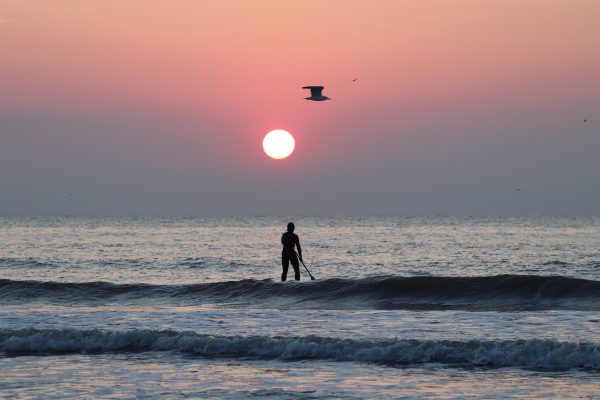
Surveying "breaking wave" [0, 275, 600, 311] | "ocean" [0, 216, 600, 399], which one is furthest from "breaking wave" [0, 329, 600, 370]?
"breaking wave" [0, 275, 600, 311]

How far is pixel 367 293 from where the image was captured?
24.8 meters

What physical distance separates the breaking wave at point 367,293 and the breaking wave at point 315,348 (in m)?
6.80

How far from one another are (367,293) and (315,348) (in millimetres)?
9620

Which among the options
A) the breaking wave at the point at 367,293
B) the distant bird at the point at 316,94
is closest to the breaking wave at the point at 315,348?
the breaking wave at the point at 367,293

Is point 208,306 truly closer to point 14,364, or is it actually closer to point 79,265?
point 14,364

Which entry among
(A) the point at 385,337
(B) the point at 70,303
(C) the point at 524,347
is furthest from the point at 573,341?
(B) the point at 70,303

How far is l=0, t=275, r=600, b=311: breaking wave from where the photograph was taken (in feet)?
75.7

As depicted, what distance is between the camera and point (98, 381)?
13.3 m

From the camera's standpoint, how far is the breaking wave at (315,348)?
14.5m

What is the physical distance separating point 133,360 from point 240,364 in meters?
1.89

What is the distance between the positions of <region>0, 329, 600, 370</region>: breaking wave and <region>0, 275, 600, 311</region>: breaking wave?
22.3 ft

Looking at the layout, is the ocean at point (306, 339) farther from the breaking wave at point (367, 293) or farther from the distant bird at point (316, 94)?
the distant bird at point (316, 94)

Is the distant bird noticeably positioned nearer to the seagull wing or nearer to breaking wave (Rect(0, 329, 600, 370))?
the seagull wing

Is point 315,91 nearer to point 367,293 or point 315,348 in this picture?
point 367,293
